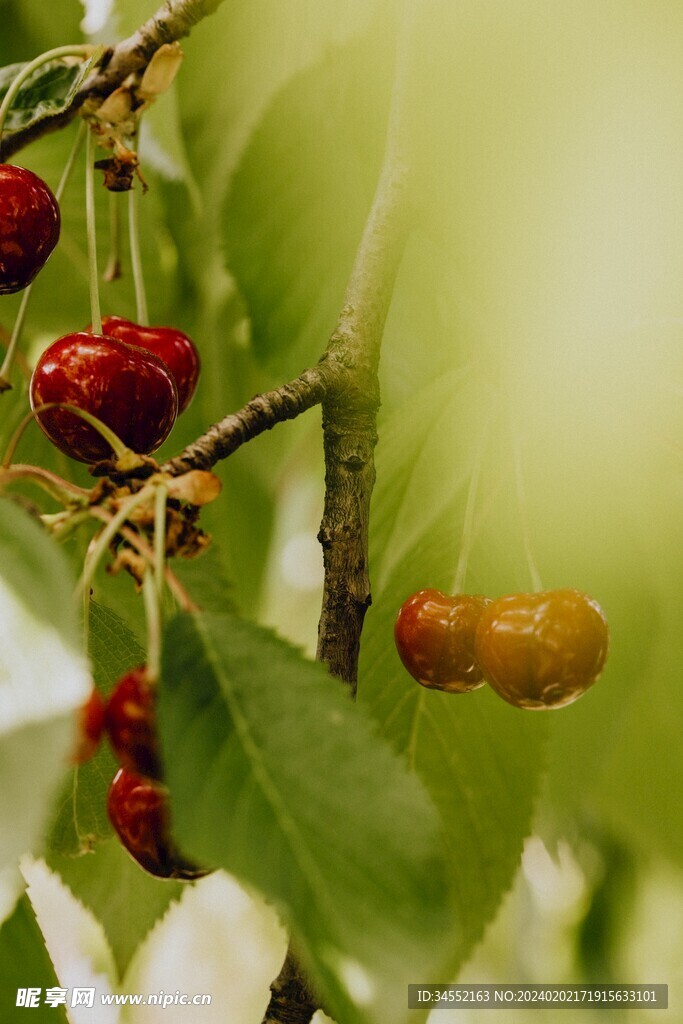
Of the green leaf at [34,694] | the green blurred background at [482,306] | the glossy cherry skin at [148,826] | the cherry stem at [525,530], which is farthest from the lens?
the green blurred background at [482,306]

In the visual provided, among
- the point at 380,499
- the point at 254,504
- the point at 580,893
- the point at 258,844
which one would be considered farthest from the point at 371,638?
the point at 580,893

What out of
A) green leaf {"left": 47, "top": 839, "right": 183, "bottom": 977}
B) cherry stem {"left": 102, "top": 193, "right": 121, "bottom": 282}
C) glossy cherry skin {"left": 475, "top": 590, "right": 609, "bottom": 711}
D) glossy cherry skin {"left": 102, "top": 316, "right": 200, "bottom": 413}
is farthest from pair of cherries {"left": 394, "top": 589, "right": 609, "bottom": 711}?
cherry stem {"left": 102, "top": 193, "right": 121, "bottom": 282}

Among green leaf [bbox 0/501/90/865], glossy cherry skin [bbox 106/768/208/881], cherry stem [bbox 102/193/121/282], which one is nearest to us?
green leaf [bbox 0/501/90/865]

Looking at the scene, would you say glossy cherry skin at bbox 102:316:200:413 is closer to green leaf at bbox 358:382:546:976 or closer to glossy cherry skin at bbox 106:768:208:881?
green leaf at bbox 358:382:546:976

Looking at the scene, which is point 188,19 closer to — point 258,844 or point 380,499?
point 380,499

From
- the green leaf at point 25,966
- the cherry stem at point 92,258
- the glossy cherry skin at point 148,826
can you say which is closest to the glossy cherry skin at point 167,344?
the cherry stem at point 92,258

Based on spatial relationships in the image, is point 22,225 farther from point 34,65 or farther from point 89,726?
point 89,726

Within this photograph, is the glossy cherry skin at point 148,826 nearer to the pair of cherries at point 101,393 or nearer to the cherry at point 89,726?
the cherry at point 89,726
